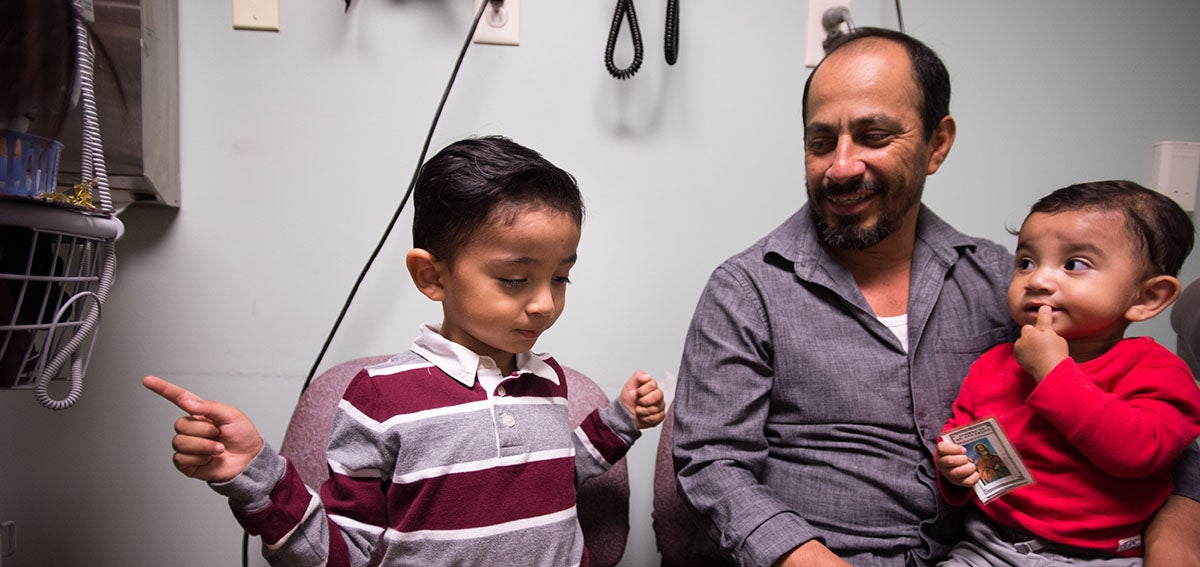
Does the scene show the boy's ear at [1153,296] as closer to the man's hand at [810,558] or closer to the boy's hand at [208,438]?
the man's hand at [810,558]

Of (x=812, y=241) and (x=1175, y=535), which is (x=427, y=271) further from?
(x=1175, y=535)

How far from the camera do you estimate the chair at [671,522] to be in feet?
3.59

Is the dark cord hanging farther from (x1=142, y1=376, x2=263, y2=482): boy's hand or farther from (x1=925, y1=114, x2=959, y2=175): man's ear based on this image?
(x1=142, y1=376, x2=263, y2=482): boy's hand

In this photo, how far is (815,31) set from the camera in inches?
52.2

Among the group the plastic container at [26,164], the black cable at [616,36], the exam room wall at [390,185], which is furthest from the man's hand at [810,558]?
the plastic container at [26,164]

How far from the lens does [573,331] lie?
1318mm

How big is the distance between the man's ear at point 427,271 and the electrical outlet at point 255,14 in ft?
2.19

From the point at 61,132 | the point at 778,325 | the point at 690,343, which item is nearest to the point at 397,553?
the point at 690,343

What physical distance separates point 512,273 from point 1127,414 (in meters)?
0.78

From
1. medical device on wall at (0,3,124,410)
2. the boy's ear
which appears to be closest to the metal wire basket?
medical device on wall at (0,3,124,410)

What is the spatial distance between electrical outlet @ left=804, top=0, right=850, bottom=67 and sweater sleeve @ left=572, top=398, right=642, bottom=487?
851 mm

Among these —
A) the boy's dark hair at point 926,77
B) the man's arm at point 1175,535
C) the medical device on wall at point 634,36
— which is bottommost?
the man's arm at point 1175,535

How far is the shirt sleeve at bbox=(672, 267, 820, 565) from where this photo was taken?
878 mm

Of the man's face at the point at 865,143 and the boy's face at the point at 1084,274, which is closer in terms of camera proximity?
the boy's face at the point at 1084,274
